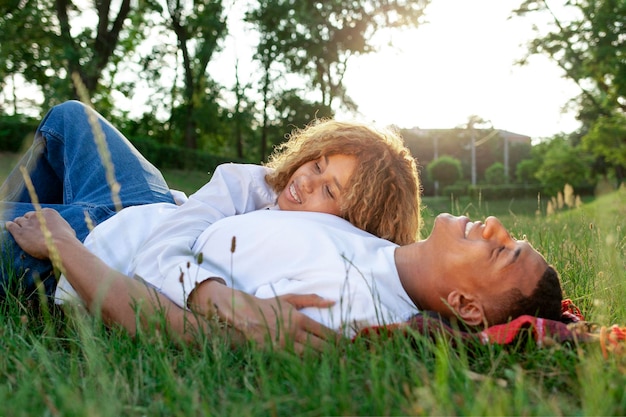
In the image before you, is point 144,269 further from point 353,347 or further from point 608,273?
point 608,273

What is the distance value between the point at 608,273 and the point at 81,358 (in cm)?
267

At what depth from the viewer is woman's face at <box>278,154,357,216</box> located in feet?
10.5

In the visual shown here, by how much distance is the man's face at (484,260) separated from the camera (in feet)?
8.23

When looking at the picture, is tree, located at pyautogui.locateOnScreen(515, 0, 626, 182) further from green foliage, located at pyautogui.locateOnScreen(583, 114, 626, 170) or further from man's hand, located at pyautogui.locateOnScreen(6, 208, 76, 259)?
man's hand, located at pyautogui.locateOnScreen(6, 208, 76, 259)

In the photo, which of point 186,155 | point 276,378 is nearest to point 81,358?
point 276,378

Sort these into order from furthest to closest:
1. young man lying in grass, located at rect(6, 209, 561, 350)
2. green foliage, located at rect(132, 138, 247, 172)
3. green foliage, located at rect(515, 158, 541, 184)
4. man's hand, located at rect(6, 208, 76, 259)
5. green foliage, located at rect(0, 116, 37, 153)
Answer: green foliage, located at rect(515, 158, 541, 184)
green foliage, located at rect(132, 138, 247, 172)
green foliage, located at rect(0, 116, 37, 153)
man's hand, located at rect(6, 208, 76, 259)
young man lying in grass, located at rect(6, 209, 561, 350)

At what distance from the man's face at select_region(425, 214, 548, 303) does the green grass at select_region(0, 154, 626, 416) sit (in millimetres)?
314

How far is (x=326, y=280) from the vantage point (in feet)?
8.20

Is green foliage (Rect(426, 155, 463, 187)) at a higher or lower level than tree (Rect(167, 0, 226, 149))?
lower

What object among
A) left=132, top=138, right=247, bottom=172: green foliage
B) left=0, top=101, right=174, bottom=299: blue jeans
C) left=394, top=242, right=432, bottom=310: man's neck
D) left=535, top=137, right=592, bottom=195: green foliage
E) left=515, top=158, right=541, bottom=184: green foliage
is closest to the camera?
left=394, top=242, right=432, bottom=310: man's neck

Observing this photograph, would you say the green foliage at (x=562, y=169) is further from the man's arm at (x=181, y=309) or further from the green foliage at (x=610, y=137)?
the man's arm at (x=181, y=309)

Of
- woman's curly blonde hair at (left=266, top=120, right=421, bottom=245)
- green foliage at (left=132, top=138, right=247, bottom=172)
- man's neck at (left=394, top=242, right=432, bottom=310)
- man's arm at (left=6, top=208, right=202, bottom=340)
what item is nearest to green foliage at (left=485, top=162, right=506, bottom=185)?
green foliage at (left=132, top=138, right=247, bottom=172)

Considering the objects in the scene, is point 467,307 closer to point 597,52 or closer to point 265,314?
point 265,314

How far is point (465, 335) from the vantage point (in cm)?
232
